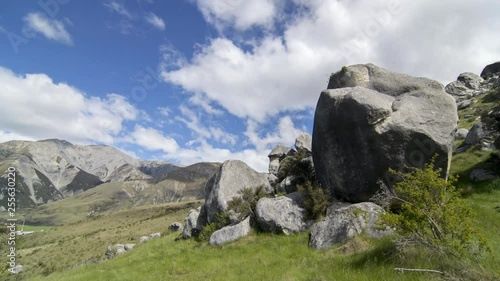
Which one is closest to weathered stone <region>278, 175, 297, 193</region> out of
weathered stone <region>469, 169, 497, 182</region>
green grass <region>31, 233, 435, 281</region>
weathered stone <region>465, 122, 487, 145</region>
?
green grass <region>31, 233, 435, 281</region>

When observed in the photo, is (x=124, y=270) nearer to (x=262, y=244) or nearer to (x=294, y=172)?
(x=262, y=244)

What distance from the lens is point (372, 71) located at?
2345 cm

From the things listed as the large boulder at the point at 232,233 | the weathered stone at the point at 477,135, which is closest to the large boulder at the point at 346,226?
the large boulder at the point at 232,233

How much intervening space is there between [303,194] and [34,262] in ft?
190

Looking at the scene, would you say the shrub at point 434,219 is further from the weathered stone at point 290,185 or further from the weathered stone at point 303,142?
the weathered stone at point 303,142

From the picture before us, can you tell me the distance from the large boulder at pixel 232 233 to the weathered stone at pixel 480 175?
16.0 m

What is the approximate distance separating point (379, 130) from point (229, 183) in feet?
51.8

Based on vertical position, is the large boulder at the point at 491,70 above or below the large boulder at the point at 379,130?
above

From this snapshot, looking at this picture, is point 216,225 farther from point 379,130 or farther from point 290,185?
point 379,130

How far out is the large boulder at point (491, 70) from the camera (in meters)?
85.9

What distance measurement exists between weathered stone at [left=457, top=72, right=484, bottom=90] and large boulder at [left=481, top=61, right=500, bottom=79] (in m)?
10.3

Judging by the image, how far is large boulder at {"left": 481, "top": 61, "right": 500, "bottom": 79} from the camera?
85856mm

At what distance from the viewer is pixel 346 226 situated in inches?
658

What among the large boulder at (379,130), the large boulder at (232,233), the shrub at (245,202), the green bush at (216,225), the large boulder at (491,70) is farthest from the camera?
the large boulder at (491,70)
